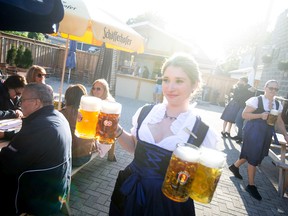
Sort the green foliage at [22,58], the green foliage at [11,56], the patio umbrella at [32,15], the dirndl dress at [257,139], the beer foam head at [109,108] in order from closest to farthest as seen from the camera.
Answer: the beer foam head at [109,108] < the patio umbrella at [32,15] < the dirndl dress at [257,139] < the green foliage at [11,56] < the green foliage at [22,58]

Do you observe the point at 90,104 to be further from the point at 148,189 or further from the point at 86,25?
the point at 86,25

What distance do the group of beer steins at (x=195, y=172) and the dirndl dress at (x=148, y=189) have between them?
0.95ft

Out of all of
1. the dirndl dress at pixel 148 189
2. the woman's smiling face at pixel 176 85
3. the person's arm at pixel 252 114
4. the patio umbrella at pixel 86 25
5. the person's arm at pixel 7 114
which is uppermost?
the patio umbrella at pixel 86 25

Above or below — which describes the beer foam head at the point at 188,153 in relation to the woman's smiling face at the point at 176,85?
below

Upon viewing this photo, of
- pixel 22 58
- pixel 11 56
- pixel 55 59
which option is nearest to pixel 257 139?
pixel 22 58

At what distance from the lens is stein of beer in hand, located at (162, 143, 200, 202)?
111 cm

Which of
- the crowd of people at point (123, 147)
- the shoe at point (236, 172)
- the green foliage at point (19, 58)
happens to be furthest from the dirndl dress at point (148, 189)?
the green foliage at point (19, 58)

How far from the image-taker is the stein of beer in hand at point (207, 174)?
111cm

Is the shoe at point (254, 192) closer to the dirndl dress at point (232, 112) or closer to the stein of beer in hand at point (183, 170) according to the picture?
the stein of beer in hand at point (183, 170)

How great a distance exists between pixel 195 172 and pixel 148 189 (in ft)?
1.49

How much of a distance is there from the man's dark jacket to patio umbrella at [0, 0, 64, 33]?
80 cm

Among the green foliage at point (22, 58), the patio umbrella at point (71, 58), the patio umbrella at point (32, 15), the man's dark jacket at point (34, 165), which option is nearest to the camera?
the patio umbrella at point (32, 15)

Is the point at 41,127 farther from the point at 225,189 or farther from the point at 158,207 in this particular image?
the point at 225,189

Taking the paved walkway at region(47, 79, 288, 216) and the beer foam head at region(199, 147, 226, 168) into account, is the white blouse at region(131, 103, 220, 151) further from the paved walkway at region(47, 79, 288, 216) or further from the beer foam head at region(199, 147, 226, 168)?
the paved walkway at region(47, 79, 288, 216)
